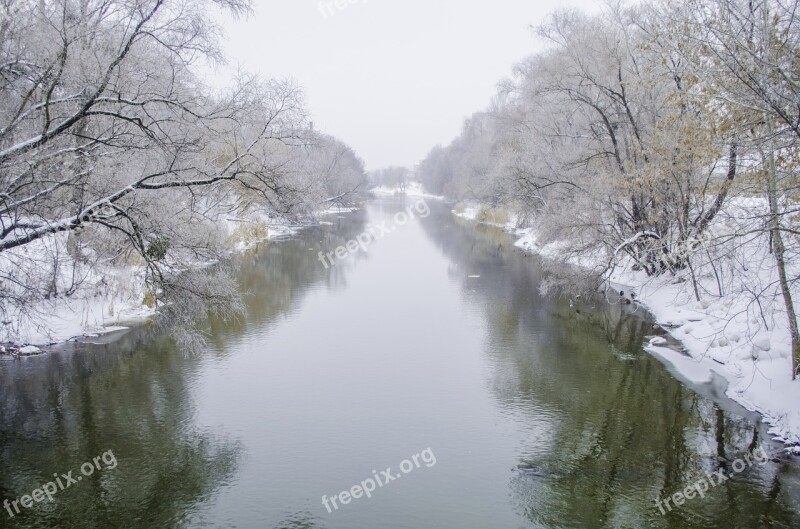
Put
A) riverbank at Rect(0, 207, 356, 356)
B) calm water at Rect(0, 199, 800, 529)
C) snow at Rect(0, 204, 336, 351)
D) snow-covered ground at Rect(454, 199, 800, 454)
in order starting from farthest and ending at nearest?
snow at Rect(0, 204, 336, 351)
riverbank at Rect(0, 207, 356, 356)
snow-covered ground at Rect(454, 199, 800, 454)
calm water at Rect(0, 199, 800, 529)

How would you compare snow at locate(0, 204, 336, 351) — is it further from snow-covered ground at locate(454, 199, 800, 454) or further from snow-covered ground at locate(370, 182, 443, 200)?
snow-covered ground at locate(370, 182, 443, 200)

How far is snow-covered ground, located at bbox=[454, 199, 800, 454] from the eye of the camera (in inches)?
380

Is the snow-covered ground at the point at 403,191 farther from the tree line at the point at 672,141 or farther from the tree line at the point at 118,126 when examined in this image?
the tree line at the point at 118,126

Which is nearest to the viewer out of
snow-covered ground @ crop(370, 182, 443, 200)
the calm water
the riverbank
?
the calm water

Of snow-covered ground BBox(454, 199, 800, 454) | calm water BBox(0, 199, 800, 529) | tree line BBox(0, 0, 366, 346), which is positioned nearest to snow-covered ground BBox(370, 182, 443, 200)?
snow-covered ground BBox(454, 199, 800, 454)

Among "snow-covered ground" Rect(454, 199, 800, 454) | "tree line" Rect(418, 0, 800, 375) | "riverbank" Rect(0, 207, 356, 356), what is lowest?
"snow-covered ground" Rect(454, 199, 800, 454)

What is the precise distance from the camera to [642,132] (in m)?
19.5

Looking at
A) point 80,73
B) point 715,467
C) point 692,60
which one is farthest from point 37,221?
point 715,467

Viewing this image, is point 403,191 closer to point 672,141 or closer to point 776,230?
point 672,141

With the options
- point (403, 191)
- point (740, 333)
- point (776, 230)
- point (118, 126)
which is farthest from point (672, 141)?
point (403, 191)

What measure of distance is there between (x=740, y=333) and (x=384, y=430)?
8.64 meters

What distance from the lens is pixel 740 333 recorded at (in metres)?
13.2

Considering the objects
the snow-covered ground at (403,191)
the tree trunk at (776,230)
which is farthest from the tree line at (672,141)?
the snow-covered ground at (403,191)

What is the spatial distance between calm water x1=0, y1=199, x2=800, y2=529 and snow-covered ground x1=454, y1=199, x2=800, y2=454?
612 millimetres
